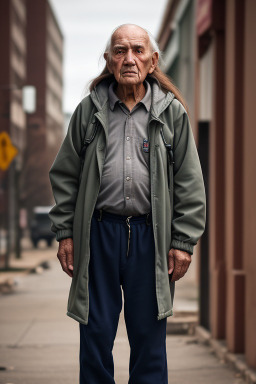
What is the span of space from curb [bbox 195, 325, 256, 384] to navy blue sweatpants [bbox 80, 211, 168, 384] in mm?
2133

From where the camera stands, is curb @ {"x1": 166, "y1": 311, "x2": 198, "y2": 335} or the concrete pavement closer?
the concrete pavement

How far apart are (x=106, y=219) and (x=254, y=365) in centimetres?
281

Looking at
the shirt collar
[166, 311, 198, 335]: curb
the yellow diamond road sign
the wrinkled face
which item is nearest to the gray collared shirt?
the shirt collar

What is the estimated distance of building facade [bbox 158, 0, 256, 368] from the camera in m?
6.32

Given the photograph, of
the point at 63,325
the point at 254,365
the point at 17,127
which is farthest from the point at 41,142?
the point at 254,365

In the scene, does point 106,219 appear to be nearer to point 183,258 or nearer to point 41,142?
point 183,258

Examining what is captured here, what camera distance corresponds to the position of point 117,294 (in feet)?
12.4

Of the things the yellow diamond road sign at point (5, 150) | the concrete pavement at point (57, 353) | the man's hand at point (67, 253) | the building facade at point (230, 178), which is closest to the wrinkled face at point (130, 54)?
the man's hand at point (67, 253)

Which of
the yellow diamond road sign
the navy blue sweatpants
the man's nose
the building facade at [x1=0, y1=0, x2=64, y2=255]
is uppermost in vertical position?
the building facade at [x1=0, y1=0, x2=64, y2=255]

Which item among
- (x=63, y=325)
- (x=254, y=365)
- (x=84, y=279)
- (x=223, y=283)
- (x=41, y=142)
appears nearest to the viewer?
(x=84, y=279)

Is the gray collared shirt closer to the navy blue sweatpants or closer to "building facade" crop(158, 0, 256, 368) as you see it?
the navy blue sweatpants

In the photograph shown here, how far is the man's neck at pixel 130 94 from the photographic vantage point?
153 inches

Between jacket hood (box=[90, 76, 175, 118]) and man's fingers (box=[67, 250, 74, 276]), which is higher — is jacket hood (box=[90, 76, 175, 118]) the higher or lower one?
the higher one

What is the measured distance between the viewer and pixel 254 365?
6105 millimetres
